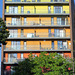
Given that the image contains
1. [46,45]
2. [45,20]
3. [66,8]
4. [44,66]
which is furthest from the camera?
[66,8]

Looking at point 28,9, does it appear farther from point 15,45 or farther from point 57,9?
point 15,45

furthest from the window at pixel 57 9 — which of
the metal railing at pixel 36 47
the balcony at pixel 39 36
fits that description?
the metal railing at pixel 36 47

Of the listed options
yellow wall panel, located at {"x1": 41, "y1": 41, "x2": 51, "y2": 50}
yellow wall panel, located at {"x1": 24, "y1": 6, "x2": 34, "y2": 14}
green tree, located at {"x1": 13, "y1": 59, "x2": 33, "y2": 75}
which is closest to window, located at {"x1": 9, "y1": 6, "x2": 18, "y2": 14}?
yellow wall panel, located at {"x1": 24, "y1": 6, "x2": 34, "y2": 14}

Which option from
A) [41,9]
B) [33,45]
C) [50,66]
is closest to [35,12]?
[41,9]

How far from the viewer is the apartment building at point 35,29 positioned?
200 ft

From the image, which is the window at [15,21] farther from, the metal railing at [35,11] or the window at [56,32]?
the window at [56,32]

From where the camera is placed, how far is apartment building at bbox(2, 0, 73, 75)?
200ft

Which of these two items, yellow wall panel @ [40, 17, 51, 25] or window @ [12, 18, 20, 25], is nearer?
window @ [12, 18, 20, 25]

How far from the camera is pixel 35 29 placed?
6241 centimetres

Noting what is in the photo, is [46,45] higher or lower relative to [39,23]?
lower

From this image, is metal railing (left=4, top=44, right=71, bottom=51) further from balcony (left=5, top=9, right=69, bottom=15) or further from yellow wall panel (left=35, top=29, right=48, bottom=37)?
balcony (left=5, top=9, right=69, bottom=15)

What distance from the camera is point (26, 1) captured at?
208 feet

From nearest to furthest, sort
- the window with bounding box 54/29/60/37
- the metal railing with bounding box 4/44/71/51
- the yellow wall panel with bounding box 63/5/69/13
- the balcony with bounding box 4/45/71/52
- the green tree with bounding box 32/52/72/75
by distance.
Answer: the green tree with bounding box 32/52/72/75, the balcony with bounding box 4/45/71/52, the metal railing with bounding box 4/44/71/51, the window with bounding box 54/29/60/37, the yellow wall panel with bounding box 63/5/69/13

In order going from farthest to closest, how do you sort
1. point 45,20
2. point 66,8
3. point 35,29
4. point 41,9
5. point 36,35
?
point 66,8
point 41,9
point 45,20
point 35,29
point 36,35
